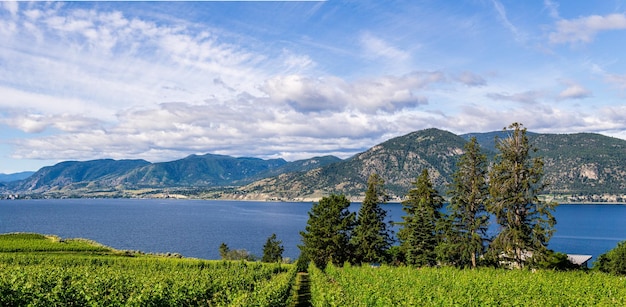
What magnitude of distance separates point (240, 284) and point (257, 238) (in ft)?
398

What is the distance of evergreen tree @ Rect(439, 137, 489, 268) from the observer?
4412 centimetres

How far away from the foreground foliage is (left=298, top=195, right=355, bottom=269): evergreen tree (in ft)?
60.9

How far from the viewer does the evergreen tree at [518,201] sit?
3846cm

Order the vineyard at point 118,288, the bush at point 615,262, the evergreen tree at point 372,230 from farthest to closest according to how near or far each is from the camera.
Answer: the bush at point 615,262 < the evergreen tree at point 372,230 < the vineyard at point 118,288

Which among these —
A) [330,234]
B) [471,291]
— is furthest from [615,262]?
[471,291]

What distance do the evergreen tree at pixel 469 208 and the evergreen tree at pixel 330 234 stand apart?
1560 centimetres

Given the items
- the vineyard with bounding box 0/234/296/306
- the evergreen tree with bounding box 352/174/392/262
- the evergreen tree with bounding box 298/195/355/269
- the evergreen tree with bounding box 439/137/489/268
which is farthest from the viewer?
the evergreen tree with bounding box 298/195/355/269

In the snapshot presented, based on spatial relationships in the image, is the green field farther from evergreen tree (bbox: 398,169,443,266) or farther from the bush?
the bush

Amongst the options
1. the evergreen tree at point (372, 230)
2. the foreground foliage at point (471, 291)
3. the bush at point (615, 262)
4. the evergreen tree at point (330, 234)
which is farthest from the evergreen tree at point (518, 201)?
the bush at point (615, 262)

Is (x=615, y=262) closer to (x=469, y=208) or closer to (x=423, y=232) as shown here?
(x=469, y=208)

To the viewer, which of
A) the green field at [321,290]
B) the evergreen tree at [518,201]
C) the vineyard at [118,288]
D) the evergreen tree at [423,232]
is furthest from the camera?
the evergreen tree at [423,232]

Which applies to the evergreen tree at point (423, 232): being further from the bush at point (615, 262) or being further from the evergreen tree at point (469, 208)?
the bush at point (615, 262)

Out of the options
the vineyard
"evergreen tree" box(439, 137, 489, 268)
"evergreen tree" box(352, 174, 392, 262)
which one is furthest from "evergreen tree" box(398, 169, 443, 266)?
the vineyard

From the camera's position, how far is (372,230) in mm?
56125
